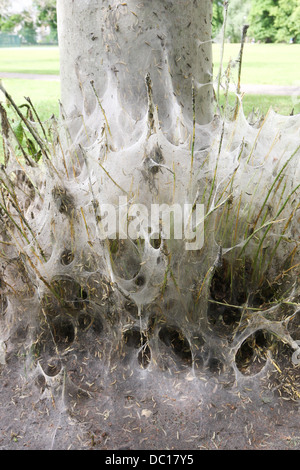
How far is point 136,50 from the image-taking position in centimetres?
215

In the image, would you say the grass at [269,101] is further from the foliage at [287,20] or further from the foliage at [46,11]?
the foliage at [46,11]

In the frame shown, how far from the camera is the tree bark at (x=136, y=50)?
213cm

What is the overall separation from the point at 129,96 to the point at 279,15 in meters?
28.4

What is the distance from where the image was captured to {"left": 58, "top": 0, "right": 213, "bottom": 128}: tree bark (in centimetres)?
213

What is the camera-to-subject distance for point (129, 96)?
2.21 m

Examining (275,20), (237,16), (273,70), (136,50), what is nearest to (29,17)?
(275,20)

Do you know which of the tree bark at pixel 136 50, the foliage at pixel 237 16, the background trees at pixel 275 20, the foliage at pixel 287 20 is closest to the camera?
the tree bark at pixel 136 50

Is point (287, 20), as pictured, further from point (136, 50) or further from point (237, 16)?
point (136, 50)

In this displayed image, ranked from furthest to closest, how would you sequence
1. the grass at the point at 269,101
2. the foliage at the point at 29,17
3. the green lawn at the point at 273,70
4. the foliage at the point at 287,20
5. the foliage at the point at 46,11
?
the foliage at the point at 29,17 → the foliage at the point at 46,11 → the foliage at the point at 287,20 → the green lawn at the point at 273,70 → the grass at the point at 269,101

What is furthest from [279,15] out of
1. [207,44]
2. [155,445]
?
[155,445]

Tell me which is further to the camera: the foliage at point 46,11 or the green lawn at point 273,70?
the foliage at point 46,11

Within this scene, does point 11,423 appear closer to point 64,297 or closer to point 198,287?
point 64,297

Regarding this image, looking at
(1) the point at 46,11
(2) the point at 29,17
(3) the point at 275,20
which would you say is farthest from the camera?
(2) the point at 29,17

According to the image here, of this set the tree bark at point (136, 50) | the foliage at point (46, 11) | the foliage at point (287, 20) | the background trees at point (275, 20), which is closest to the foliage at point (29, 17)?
the foliage at point (46, 11)
